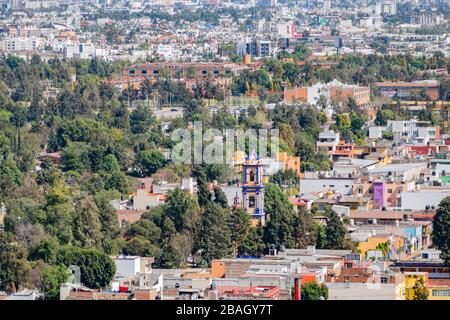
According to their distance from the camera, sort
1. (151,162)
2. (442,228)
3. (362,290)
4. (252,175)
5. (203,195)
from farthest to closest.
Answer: (151,162)
(203,195)
(252,175)
(442,228)
(362,290)

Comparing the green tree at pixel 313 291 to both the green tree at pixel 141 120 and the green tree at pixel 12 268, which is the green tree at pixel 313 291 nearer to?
the green tree at pixel 12 268

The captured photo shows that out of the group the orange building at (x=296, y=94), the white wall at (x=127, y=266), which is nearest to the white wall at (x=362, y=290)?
the white wall at (x=127, y=266)

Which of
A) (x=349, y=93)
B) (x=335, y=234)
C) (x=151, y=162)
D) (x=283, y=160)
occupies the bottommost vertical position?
(x=349, y=93)

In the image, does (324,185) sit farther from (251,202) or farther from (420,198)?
(251,202)

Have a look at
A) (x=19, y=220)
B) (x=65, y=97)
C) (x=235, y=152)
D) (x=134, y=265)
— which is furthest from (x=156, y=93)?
(x=134, y=265)

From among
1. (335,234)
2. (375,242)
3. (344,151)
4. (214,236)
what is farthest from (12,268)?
(344,151)

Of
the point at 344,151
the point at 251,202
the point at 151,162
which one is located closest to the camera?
the point at 251,202

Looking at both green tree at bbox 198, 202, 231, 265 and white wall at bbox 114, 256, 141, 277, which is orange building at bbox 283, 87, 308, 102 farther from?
white wall at bbox 114, 256, 141, 277
